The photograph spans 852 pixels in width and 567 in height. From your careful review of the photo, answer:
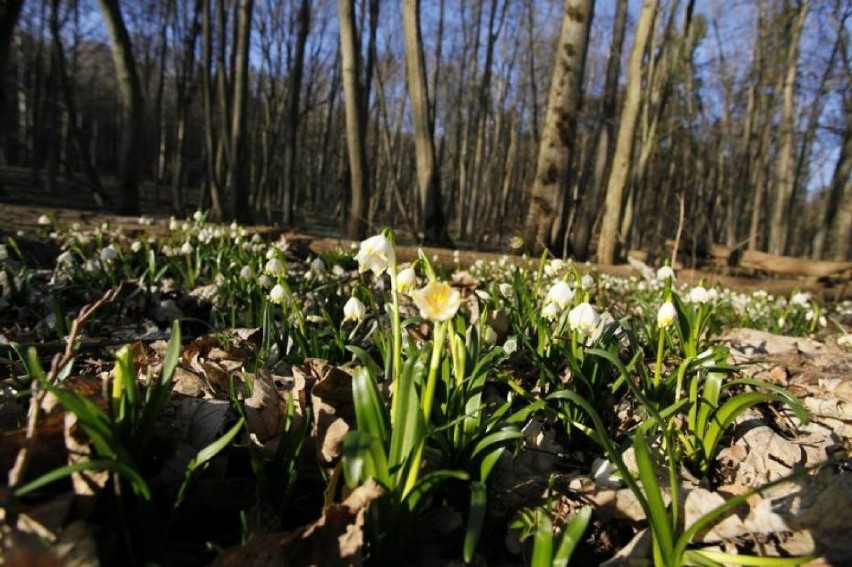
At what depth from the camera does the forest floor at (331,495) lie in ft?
3.37

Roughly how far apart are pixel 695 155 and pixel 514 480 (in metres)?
31.9

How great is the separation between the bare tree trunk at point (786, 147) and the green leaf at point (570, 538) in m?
18.3

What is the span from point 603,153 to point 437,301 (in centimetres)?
1194

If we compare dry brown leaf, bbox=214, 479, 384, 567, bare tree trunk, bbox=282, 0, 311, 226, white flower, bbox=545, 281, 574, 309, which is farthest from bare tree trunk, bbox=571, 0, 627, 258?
dry brown leaf, bbox=214, 479, 384, 567

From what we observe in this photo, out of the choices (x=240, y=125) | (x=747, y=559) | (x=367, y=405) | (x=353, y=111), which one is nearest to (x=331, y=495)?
(x=367, y=405)

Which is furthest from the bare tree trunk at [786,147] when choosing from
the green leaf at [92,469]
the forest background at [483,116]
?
the green leaf at [92,469]

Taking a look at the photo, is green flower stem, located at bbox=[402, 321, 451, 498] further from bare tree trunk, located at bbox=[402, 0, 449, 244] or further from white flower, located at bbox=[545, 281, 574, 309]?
bare tree trunk, located at bbox=[402, 0, 449, 244]

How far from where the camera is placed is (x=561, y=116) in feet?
23.1

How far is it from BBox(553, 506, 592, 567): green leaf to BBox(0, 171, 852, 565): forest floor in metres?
0.19

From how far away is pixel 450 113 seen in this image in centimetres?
3095

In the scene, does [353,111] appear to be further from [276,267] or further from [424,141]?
[276,267]

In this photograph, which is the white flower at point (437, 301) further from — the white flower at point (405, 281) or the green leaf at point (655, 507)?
the green leaf at point (655, 507)

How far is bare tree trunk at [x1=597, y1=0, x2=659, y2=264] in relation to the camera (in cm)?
868

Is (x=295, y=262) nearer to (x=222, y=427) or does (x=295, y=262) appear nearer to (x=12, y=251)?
(x=12, y=251)
